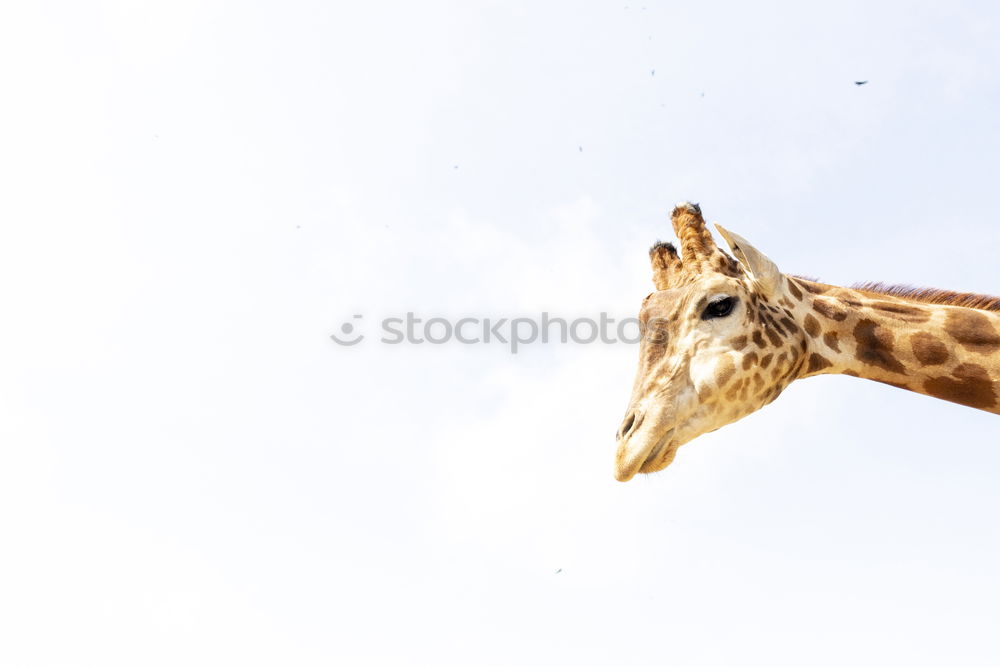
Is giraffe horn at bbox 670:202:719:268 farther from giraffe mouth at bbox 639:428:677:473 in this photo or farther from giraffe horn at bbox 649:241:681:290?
giraffe mouth at bbox 639:428:677:473

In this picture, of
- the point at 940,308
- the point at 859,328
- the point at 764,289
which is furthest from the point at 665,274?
the point at 940,308

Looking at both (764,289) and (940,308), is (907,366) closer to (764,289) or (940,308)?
(940,308)

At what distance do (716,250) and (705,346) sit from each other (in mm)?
1449

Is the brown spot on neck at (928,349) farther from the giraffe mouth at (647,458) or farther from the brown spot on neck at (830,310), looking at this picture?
the giraffe mouth at (647,458)

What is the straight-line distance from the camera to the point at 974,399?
8.38 metres

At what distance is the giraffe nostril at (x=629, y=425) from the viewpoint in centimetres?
814

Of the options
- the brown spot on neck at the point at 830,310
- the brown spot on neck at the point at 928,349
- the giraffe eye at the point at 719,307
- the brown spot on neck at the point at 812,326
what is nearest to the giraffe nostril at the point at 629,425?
the giraffe eye at the point at 719,307

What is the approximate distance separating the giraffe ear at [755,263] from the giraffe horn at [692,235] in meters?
0.55

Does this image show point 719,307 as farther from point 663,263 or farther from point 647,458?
point 647,458

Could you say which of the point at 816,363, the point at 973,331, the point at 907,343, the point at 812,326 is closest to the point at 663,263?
the point at 812,326

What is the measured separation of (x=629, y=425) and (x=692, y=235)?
8.24ft

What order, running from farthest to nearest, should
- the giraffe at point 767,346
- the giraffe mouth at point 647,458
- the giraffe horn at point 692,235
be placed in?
the giraffe horn at point 692,235, the giraffe at point 767,346, the giraffe mouth at point 647,458

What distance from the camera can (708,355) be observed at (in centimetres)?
844

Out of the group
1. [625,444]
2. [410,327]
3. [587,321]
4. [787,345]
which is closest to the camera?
[625,444]
